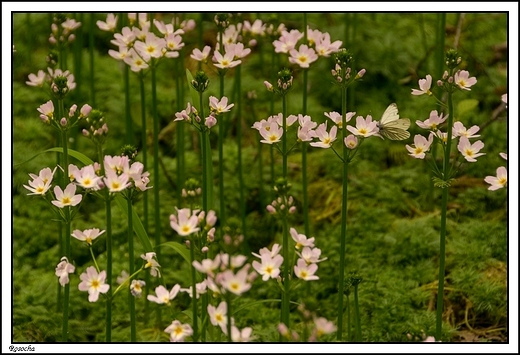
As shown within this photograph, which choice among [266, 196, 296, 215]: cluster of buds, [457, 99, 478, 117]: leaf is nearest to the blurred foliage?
[457, 99, 478, 117]: leaf

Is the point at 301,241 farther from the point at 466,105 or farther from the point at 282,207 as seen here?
the point at 466,105

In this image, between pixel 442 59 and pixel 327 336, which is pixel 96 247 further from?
pixel 442 59

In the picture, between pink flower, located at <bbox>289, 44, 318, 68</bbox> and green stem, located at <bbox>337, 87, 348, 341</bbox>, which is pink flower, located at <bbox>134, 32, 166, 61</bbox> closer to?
pink flower, located at <bbox>289, 44, 318, 68</bbox>

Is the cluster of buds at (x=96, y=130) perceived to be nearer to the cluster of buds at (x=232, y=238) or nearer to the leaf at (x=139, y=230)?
the leaf at (x=139, y=230)

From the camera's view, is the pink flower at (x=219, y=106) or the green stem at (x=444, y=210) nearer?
the green stem at (x=444, y=210)

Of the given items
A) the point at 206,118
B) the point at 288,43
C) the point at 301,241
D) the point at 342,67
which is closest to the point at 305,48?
the point at 288,43

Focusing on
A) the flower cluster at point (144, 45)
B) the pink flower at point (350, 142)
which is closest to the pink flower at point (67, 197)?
the flower cluster at point (144, 45)
